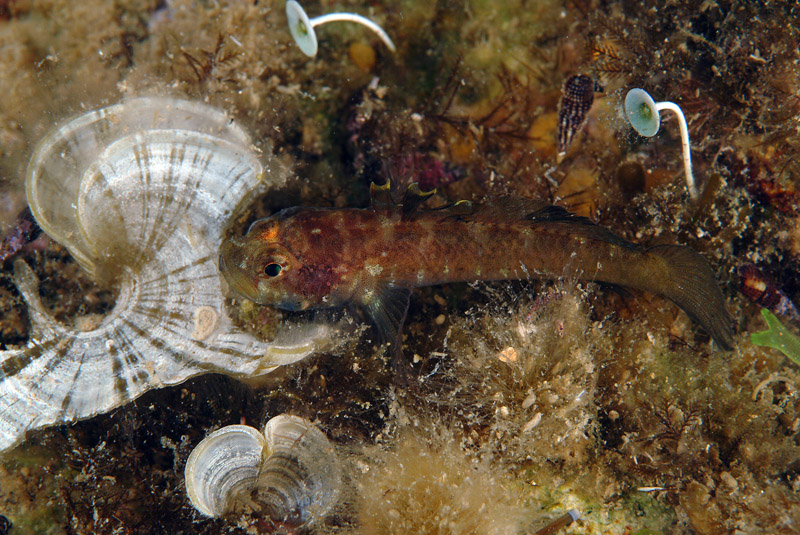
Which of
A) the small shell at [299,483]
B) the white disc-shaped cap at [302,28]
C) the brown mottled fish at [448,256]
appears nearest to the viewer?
the small shell at [299,483]

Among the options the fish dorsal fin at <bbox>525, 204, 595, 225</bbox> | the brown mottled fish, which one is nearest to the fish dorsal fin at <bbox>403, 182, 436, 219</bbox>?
the brown mottled fish

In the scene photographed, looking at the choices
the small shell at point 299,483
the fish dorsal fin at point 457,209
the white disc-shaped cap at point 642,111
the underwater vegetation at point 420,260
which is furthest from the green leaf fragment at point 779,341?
the small shell at point 299,483

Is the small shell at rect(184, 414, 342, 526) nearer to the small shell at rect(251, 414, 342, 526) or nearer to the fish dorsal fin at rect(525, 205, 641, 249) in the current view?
the small shell at rect(251, 414, 342, 526)

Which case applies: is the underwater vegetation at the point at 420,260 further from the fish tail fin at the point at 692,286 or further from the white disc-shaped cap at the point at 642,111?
the white disc-shaped cap at the point at 642,111

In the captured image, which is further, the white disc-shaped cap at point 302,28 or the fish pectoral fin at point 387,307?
the fish pectoral fin at point 387,307

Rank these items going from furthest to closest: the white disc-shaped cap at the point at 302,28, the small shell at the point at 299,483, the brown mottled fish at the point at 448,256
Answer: the brown mottled fish at the point at 448,256
the white disc-shaped cap at the point at 302,28
the small shell at the point at 299,483

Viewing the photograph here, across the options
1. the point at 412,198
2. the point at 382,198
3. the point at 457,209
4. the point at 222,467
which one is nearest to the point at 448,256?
the point at 457,209

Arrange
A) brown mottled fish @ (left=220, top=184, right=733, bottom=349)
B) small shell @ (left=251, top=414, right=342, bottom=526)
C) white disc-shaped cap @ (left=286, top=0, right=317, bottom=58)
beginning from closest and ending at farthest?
small shell @ (left=251, top=414, right=342, bottom=526)
white disc-shaped cap @ (left=286, top=0, right=317, bottom=58)
brown mottled fish @ (left=220, top=184, right=733, bottom=349)

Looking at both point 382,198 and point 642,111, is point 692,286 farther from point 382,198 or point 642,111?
point 382,198
